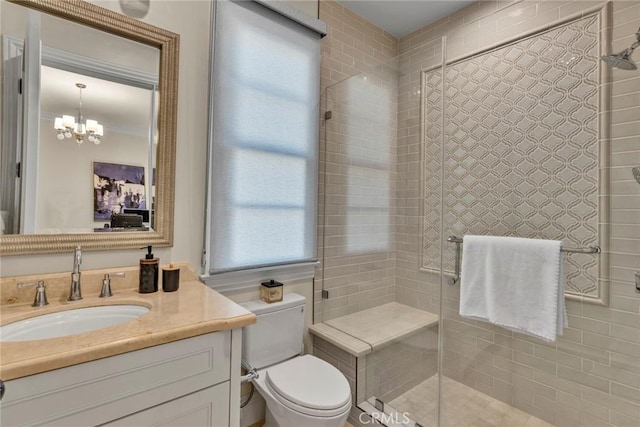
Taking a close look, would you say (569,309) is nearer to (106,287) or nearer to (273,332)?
(273,332)

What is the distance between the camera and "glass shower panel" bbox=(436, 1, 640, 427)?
1.57 metres

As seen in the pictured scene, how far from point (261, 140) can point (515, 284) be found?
162 cm

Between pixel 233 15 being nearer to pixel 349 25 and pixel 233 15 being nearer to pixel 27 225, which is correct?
pixel 349 25

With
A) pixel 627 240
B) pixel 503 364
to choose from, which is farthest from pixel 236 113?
pixel 503 364

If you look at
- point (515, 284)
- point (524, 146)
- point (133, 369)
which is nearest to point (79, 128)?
point (133, 369)

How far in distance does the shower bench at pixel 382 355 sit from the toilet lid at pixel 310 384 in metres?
0.26

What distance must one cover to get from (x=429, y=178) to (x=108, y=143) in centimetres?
179

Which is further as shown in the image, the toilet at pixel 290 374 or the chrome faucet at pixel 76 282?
the toilet at pixel 290 374

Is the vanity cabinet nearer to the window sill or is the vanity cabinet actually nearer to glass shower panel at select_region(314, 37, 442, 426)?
the window sill

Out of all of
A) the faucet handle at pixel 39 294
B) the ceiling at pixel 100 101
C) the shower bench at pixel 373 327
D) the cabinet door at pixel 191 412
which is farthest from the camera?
the shower bench at pixel 373 327

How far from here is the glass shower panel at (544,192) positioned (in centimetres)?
157

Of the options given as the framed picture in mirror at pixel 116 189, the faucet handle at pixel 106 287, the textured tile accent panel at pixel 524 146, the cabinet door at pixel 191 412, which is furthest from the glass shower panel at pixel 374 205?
the faucet handle at pixel 106 287

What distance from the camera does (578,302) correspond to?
1686 millimetres

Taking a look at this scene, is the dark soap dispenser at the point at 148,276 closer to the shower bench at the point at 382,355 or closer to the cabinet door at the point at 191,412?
the cabinet door at the point at 191,412
